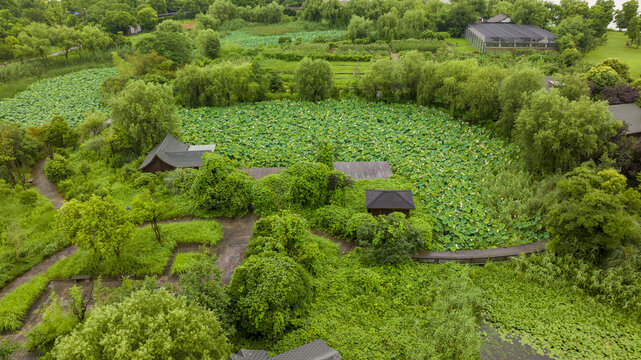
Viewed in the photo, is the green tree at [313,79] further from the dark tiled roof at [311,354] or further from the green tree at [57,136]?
the dark tiled roof at [311,354]

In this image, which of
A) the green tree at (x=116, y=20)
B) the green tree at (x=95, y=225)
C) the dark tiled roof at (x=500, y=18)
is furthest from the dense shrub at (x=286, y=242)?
the dark tiled roof at (x=500, y=18)

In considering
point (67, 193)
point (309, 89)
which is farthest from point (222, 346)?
point (309, 89)

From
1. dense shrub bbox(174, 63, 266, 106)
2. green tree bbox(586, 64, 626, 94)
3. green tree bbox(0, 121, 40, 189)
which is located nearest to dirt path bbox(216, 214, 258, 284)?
green tree bbox(0, 121, 40, 189)

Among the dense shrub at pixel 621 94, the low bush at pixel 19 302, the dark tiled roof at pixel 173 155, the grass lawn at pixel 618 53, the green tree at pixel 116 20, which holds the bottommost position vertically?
the low bush at pixel 19 302

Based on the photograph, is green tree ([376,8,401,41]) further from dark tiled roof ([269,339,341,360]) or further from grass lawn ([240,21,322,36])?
dark tiled roof ([269,339,341,360])

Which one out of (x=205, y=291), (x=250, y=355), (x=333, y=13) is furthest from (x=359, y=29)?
(x=250, y=355)

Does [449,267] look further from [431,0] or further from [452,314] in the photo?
[431,0]
